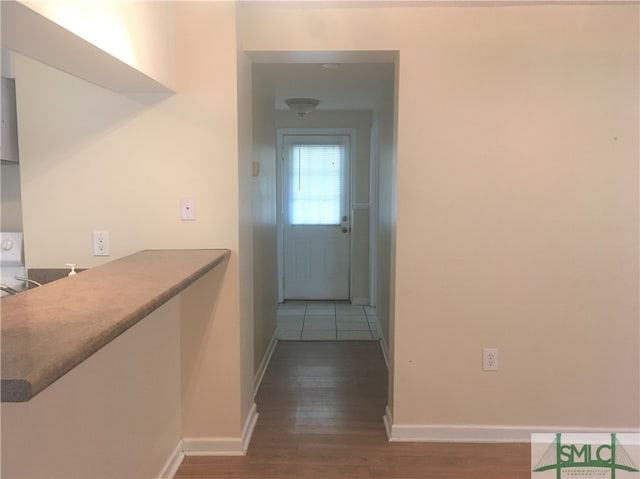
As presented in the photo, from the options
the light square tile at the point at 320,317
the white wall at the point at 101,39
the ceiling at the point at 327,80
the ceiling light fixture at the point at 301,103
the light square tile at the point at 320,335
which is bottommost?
the light square tile at the point at 320,335

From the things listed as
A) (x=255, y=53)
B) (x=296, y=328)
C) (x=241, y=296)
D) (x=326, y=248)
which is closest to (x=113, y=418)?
(x=241, y=296)

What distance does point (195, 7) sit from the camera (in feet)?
7.04

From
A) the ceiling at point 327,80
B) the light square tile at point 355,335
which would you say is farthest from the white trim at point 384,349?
the ceiling at point 327,80

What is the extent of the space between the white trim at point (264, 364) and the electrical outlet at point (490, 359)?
4.49 ft

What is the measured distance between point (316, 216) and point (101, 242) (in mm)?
3571

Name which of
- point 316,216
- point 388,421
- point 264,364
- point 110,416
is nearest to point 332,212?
point 316,216

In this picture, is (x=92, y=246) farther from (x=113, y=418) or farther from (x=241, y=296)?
(x=113, y=418)

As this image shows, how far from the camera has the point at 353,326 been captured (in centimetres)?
463

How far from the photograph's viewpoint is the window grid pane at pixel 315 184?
554 centimetres

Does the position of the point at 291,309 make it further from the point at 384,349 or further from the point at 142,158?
the point at 142,158

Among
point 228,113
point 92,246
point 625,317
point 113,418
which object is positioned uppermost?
point 228,113

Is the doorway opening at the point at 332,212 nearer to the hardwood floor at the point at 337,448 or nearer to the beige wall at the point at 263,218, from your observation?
the beige wall at the point at 263,218

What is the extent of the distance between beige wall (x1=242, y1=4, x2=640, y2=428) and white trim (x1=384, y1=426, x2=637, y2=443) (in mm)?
31

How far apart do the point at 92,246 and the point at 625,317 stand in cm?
265
